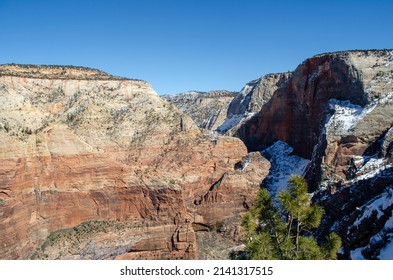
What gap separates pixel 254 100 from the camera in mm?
95938

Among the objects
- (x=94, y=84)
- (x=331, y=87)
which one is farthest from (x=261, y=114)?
(x=94, y=84)

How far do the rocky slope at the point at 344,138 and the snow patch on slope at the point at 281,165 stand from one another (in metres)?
0.15

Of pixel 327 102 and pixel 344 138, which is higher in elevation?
pixel 327 102

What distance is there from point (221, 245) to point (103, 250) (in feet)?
45.8

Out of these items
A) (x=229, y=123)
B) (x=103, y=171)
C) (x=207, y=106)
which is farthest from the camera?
(x=207, y=106)

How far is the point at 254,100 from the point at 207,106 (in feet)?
106

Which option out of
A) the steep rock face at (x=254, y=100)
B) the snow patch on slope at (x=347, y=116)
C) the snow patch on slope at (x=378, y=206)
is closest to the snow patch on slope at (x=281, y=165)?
the snow patch on slope at (x=347, y=116)

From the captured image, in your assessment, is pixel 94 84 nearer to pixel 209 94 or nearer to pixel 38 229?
pixel 38 229

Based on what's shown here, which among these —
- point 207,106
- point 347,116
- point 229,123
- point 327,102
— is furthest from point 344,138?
point 207,106

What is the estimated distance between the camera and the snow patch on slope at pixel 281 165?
184 feet

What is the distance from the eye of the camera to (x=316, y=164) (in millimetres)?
51062

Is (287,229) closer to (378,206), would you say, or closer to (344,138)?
(378,206)

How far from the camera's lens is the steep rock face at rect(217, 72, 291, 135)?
3696 inches

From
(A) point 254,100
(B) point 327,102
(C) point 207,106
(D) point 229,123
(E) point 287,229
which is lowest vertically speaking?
(E) point 287,229
